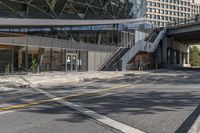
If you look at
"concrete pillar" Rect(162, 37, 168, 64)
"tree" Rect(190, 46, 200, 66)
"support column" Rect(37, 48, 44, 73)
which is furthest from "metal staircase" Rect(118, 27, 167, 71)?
"tree" Rect(190, 46, 200, 66)

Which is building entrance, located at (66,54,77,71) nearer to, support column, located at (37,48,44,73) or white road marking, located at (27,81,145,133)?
support column, located at (37,48,44,73)

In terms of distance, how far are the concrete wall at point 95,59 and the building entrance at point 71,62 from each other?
9.88 feet

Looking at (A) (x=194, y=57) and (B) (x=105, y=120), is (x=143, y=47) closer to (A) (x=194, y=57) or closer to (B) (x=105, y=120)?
(B) (x=105, y=120)

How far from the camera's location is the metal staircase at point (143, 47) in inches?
1923

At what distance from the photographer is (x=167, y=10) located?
14838 centimetres

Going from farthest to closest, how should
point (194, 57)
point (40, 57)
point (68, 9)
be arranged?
1. point (194, 57)
2. point (68, 9)
3. point (40, 57)

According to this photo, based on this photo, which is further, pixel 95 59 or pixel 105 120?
pixel 95 59

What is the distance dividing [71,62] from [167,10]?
382 ft

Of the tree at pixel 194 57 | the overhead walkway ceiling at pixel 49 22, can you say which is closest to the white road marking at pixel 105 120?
the overhead walkway ceiling at pixel 49 22

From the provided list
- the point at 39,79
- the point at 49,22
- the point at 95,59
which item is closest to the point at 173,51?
the point at 95,59

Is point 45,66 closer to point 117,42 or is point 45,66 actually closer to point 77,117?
point 117,42

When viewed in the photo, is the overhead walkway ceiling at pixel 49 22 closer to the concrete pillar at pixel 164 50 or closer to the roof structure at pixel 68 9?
the roof structure at pixel 68 9

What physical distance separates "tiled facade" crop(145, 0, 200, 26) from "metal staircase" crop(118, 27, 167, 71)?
7112 cm

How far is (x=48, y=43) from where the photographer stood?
3525cm
